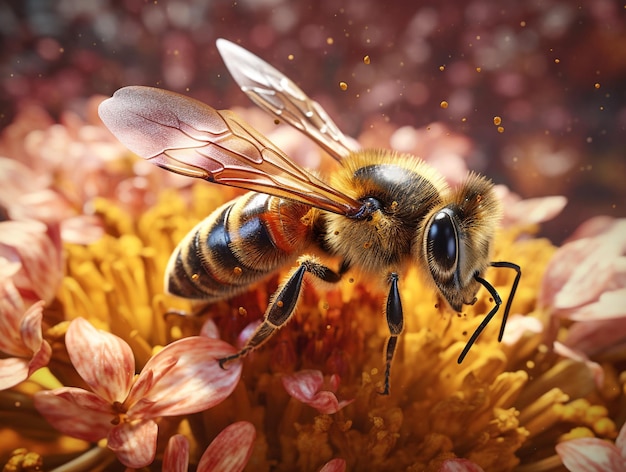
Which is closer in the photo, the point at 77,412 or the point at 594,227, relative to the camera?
the point at 77,412

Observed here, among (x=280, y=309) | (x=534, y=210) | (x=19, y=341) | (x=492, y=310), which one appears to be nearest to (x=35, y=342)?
(x=19, y=341)

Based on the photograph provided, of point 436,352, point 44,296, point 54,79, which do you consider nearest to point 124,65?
point 54,79

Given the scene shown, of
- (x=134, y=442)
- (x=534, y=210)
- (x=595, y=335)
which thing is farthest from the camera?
(x=534, y=210)

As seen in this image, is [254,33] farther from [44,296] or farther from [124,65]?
[44,296]

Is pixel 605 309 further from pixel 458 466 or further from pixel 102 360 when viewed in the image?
pixel 102 360

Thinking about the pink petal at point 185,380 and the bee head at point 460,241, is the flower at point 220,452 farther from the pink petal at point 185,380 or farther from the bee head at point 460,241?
the bee head at point 460,241

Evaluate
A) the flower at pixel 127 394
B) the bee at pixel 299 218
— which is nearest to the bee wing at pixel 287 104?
the bee at pixel 299 218

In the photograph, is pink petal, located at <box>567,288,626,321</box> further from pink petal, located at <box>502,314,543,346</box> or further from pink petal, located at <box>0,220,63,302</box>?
pink petal, located at <box>0,220,63,302</box>
